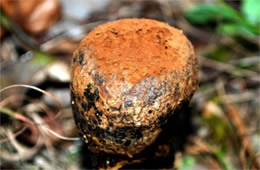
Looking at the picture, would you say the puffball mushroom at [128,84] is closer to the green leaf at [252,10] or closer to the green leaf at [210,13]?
the green leaf at [210,13]

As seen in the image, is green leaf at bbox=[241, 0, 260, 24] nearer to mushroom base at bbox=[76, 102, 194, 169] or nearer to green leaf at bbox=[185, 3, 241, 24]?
green leaf at bbox=[185, 3, 241, 24]

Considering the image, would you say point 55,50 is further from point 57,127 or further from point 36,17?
point 57,127

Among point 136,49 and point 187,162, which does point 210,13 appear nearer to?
point 187,162

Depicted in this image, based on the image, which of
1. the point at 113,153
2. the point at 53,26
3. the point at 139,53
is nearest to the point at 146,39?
the point at 139,53

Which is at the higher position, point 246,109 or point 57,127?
point 57,127


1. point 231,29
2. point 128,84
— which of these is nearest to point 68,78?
point 128,84

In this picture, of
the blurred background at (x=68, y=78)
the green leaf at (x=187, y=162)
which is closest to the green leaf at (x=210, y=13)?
the blurred background at (x=68, y=78)

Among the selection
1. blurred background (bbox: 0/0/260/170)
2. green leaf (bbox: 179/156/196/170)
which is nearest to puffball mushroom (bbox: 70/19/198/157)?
blurred background (bbox: 0/0/260/170)
